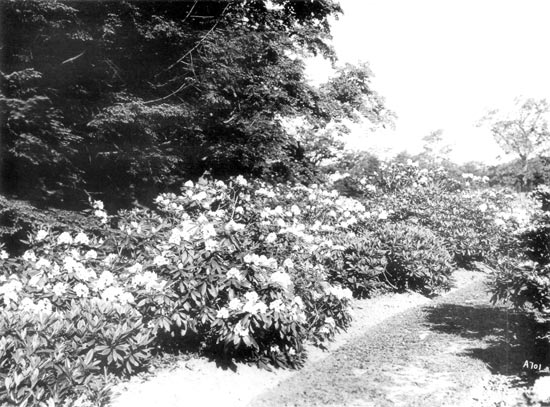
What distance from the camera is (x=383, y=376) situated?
173 inches

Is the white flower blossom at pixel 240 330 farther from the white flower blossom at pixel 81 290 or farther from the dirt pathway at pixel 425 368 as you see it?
the white flower blossom at pixel 81 290

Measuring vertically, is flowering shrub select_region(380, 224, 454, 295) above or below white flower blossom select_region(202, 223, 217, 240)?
below

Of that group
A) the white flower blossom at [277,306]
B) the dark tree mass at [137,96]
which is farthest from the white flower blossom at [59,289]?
the dark tree mass at [137,96]

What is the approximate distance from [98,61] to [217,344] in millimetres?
5443

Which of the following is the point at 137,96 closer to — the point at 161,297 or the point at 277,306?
the point at 161,297

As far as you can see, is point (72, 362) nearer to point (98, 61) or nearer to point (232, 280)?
point (232, 280)

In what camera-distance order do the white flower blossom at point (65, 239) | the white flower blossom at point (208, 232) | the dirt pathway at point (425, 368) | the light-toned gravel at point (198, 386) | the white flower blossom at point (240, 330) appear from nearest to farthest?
the light-toned gravel at point (198, 386) → the dirt pathway at point (425, 368) → the white flower blossom at point (240, 330) → the white flower blossom at point (208, 232) → the white flower blossom at point (65, 239)

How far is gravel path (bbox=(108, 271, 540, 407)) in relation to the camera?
3855 millimetres

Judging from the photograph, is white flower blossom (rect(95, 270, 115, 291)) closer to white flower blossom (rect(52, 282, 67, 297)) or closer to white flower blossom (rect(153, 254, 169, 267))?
white flower blossom (rect(52, 282, 67, 297))

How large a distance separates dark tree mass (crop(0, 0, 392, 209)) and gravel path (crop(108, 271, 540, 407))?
4.14 metres

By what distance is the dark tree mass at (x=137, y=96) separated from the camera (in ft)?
21.3

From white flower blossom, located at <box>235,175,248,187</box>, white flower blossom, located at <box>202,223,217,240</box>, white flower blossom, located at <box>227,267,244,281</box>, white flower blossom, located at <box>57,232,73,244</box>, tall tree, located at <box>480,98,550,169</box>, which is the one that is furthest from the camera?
tall tree, located at <box>480,98,550,169</box>

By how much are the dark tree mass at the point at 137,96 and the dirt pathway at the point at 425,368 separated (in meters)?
4.62

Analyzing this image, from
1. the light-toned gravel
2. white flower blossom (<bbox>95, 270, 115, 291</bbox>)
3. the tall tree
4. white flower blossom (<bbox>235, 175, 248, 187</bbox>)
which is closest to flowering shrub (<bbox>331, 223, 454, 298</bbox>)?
white flower blossom (<bbox>235, 175, 248, 187</bbox>)
